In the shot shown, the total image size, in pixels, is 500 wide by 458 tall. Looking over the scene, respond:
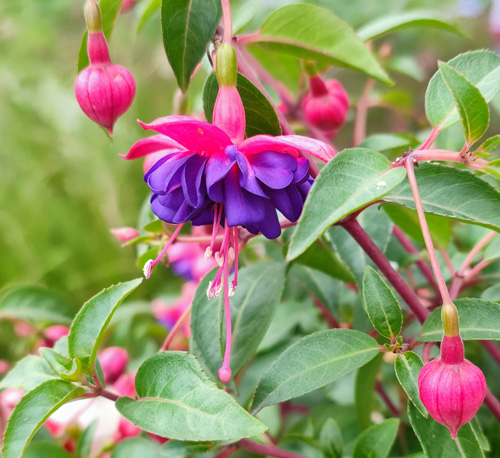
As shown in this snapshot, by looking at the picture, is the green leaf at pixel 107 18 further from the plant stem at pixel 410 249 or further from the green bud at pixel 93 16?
the plant stem at pixel 410 249

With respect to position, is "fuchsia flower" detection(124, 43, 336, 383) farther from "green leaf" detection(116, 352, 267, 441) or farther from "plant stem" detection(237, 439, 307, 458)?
"plant stem" detection(237, 439, 307, 458)

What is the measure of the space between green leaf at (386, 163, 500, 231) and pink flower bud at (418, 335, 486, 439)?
77 millimetres

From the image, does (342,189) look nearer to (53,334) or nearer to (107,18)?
(107,18)

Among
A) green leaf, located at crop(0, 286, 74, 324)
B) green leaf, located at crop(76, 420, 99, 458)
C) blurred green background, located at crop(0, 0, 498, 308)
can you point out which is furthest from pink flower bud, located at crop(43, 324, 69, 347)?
blurred green background, located at crop(0, 0, 498, 308)

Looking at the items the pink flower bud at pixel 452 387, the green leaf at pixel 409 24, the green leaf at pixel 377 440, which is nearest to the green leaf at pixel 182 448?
the green leaf at pixel 377 440

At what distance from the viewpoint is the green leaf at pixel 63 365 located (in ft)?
1.45

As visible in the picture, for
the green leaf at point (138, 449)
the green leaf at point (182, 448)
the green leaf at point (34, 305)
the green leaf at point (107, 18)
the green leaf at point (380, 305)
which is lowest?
the green leaf at point (138, 449)

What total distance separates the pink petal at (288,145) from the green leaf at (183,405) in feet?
0.49

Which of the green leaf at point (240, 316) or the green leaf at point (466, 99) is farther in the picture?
the green leaf at point (240, 316)

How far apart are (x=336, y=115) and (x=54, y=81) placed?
2109 mm

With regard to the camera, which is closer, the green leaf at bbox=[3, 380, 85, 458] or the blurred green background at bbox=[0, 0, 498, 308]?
the green leaf at bbox=[3, 380, 85, 458]

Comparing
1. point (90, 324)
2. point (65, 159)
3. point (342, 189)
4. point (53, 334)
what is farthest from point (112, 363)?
point (65, 159)

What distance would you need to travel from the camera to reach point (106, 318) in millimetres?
441

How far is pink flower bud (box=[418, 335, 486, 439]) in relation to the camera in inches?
13.2
